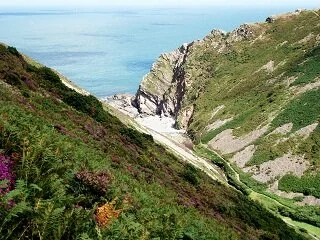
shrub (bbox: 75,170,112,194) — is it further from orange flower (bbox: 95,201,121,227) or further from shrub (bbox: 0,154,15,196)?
shrub (bbox: 0,154,15,196)

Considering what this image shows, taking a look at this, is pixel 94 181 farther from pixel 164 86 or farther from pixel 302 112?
pixel 164 86

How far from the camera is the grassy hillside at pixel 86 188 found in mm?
12219

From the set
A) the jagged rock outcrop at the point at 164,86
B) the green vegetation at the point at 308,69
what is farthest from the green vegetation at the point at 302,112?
the jagged rock outcrop at the point at 164,86

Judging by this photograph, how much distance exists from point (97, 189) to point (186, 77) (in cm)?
12751

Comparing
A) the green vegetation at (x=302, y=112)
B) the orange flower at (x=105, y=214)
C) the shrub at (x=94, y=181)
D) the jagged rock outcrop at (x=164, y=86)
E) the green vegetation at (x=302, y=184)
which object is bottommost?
the orange flower at (x=105, y=214)

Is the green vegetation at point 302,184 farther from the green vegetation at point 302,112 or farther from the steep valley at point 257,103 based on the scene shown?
the green vegetation at point 302,112

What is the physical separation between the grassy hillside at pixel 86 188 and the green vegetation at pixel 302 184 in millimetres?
29590

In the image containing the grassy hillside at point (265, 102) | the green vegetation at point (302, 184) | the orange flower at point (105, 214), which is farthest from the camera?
the grassy hillside at point (265, 102)

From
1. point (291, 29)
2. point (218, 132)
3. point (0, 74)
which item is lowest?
point (0, 74)

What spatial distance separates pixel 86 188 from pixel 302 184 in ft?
204

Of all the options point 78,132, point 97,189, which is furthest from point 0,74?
point 97,189

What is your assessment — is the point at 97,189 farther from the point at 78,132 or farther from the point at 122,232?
the point at 78,132

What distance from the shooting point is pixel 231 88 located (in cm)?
12488

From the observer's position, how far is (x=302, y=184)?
72.9m
